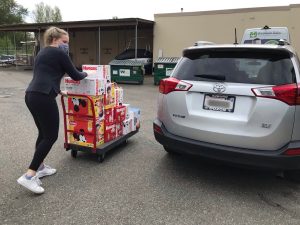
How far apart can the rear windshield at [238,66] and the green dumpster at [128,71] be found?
1138 centimetres

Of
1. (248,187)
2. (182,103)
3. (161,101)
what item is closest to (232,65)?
(182,103)

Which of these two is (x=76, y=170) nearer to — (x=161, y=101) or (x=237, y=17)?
(x=161, y=101)

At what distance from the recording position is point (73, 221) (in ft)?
9.57

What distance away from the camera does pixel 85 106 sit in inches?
167

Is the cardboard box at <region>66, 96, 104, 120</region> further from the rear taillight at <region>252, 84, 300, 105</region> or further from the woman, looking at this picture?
the rear taillight at <region>252, 84, 300, 105</region>

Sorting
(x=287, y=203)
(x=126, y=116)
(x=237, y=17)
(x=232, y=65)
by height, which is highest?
(x=237, y=17)

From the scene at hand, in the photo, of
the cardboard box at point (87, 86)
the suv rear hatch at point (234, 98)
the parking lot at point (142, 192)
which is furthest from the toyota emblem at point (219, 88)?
the cardboard box at point (87, 86)

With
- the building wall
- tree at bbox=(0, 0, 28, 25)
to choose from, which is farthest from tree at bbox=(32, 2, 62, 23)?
the building wall

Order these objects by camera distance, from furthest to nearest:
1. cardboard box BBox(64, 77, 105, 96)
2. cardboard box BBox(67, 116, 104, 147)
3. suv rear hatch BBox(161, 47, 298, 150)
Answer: cardboard box BBox(67, 116, 104, 147) → cardboard box BBox(64, 77, 105, 96) → suv rear hatch BBox(161, 47, 298, 150)

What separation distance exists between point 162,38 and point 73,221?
16752 mm

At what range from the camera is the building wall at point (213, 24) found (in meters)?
15.8

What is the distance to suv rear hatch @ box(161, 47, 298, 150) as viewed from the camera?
3158 millimetres

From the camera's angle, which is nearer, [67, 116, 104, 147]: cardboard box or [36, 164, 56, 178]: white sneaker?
[36, 164, 56, 178]: white sneaker

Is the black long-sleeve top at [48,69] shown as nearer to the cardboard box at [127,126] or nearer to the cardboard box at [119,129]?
the cardboard box at [119,129]
